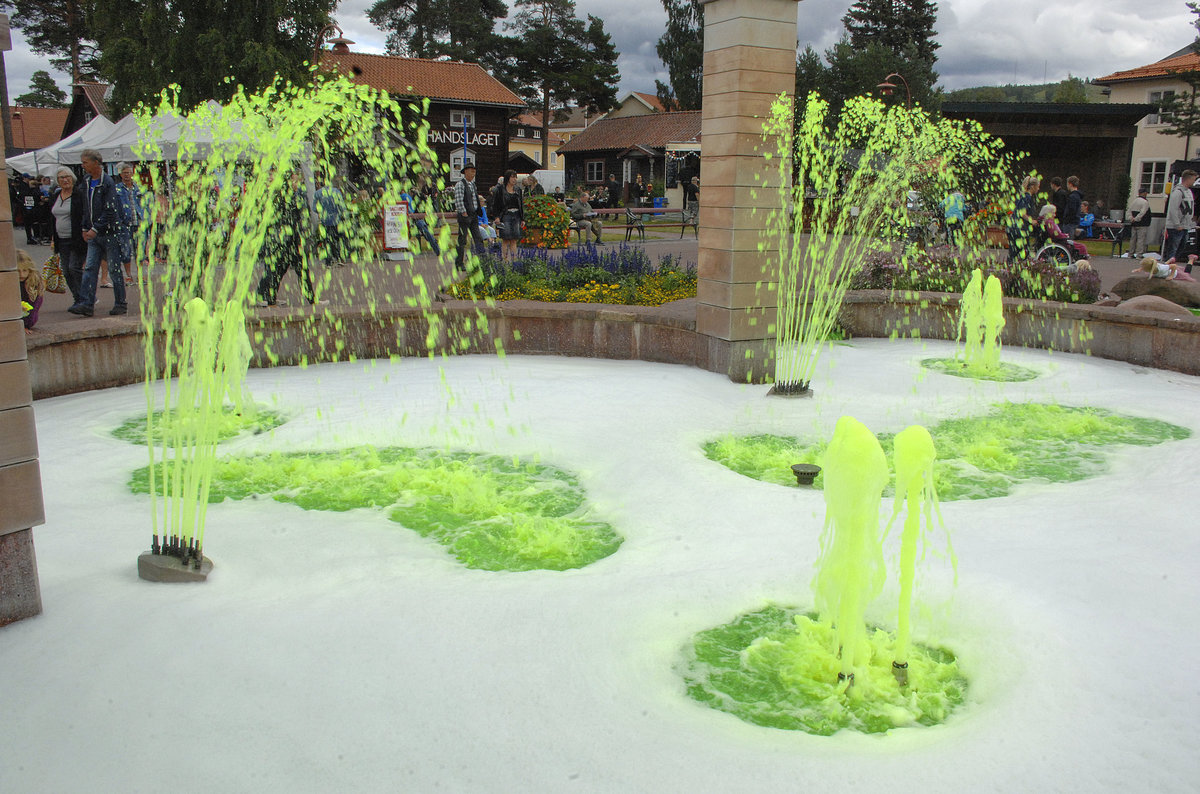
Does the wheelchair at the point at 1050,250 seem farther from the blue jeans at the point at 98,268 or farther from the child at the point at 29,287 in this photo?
the child at the point at 29,287

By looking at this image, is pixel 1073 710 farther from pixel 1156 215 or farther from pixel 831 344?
pixel 1156 215

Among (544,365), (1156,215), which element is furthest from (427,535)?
(1156,215)

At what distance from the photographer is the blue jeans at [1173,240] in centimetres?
1509

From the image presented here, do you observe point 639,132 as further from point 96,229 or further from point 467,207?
point 96,229

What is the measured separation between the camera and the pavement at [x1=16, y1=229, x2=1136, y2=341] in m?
7.55

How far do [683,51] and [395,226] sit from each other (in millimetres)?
50234

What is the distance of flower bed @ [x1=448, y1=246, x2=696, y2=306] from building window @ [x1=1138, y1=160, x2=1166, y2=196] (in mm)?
38963

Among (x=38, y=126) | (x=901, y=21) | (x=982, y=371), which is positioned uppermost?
(x=901, y=21)

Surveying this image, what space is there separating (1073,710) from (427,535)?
2.81 meters

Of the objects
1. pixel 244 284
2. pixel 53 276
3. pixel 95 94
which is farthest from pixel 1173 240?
pixel 95 94

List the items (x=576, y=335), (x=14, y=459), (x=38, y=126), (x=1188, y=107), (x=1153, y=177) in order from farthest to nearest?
(x=38, y=126) < (x=1153, y=177) < (x=1188, y=107) < (x=576, y=335) < (x=14, y=459)

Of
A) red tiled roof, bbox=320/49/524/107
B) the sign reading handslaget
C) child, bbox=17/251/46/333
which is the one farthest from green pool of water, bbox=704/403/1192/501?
the sign reading handslaget

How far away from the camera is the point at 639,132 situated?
1998 inches

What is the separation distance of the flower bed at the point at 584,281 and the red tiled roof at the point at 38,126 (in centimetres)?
5922
